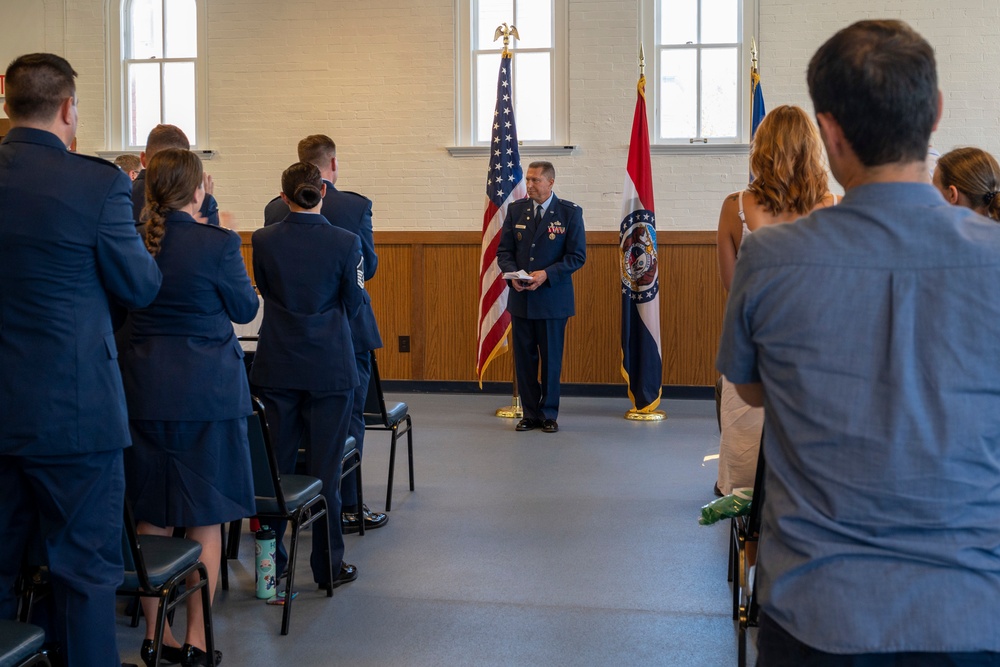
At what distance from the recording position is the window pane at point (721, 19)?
7785 millimetres

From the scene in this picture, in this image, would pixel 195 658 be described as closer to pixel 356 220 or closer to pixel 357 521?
pixel 357 521

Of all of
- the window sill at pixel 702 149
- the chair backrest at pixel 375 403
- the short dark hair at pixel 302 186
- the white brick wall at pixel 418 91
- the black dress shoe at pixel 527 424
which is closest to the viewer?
the short dark hair at pixel 302 186

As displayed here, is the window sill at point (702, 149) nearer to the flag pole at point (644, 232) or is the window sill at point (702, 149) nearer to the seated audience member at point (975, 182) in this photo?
the flag pole at point (644, 232)

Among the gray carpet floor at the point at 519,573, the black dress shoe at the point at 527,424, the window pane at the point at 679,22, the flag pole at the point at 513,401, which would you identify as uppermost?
the window pane at the point at 679,22

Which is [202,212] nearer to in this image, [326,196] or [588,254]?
[326,196]

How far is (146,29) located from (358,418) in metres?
5.90

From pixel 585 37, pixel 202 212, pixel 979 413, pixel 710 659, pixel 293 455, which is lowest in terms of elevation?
pixel 710 659

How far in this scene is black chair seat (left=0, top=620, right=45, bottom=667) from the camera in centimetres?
186

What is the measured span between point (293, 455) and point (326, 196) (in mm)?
1290

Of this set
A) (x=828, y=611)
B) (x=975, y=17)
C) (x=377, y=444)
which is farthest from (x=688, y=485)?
(x=975, y=17)

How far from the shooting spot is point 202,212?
3238mm

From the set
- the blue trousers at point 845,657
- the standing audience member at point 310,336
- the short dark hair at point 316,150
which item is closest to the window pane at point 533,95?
the short dark hair at point 316,150

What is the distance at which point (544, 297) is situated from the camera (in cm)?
659

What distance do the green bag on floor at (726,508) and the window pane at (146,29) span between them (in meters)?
7.77
